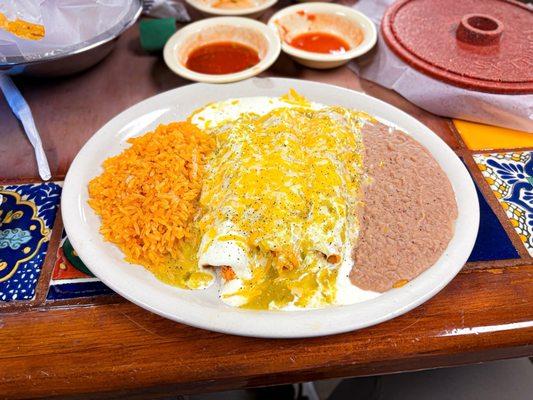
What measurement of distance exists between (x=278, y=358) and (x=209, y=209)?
0.45 meters

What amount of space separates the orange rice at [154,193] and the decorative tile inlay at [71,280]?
116 mm

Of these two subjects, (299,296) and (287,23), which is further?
(287,23)

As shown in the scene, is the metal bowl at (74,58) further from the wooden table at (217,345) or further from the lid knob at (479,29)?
the lid knob at (479,29)

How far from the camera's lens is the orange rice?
4.08 feet

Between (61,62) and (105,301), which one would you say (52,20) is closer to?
(61,62)

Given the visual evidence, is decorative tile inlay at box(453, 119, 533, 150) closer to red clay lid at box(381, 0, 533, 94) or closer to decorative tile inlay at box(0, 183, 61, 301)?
red clay lid at box(381, 0, 533, 94)

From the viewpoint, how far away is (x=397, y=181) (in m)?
1.41

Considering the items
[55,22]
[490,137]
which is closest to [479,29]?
[490,137]

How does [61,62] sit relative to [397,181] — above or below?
above

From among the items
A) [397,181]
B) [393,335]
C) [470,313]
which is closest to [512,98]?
[397,181]

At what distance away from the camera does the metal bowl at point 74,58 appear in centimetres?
160

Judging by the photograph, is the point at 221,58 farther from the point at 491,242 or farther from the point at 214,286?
the point at 491,242

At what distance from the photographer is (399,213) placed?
1336 mm

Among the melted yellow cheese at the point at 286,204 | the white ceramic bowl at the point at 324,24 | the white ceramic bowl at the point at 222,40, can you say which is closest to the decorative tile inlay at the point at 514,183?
A: the melted yellow cheese at the point at 286,204
